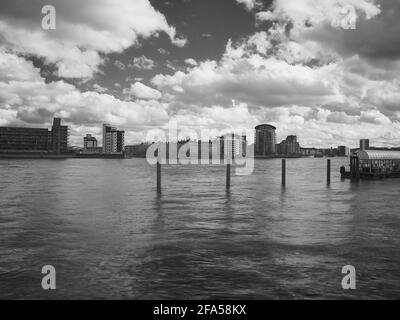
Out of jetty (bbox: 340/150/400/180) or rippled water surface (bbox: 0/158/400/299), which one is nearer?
rippled water surface (bbox: 0/158/400/299)

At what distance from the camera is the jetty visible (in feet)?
237

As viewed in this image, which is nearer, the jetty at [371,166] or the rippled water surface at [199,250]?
the rippled water surface at [199,250]

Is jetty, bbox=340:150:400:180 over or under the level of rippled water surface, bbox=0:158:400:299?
over

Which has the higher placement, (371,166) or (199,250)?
(371,166)

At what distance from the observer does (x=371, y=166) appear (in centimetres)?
7344

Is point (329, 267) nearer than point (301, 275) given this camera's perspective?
No

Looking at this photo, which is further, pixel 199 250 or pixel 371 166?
pixel 371 166

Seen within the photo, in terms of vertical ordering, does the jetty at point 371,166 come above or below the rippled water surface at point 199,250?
above

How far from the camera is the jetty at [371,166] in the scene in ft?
237

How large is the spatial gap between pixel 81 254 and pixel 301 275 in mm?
10081
